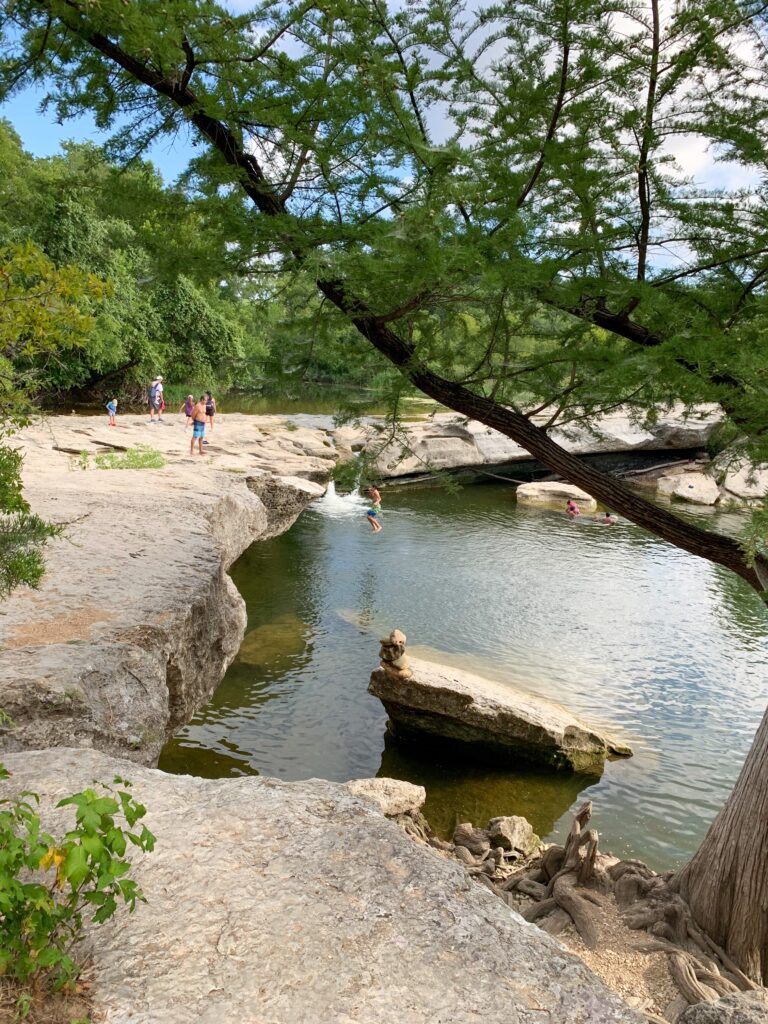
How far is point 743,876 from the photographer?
16.2 ft

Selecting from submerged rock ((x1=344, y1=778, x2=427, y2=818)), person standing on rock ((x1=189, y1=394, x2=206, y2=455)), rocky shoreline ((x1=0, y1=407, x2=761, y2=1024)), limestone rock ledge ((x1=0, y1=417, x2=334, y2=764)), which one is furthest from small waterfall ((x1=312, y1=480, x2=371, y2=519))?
rocky shoreline ((x1=0, y1=407, x2=761, y2=1024))

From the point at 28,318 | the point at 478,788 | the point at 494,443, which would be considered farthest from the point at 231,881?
the point at 494,443

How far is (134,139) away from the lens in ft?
14.7

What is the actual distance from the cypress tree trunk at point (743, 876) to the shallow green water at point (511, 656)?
203 centimetres

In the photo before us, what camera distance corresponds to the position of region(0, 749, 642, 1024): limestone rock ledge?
2.19 m

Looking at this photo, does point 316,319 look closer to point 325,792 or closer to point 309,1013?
point 325,792

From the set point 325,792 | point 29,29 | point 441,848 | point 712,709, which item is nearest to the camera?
point 325,792

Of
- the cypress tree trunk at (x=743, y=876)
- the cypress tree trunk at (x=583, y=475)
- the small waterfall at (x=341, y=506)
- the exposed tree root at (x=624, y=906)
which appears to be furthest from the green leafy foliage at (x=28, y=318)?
the small waterfall at (x=341, y=506)

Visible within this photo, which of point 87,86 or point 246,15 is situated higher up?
point 246,15

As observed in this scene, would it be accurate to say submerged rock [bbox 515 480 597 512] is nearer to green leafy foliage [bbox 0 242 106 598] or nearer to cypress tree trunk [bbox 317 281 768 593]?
cypress tree trunk [bbox 317 281 768 593]

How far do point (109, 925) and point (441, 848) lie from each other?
4.79 meters

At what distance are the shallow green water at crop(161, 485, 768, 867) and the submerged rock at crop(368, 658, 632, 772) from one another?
10.0 inches

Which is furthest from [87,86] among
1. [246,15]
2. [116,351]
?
[116,351]

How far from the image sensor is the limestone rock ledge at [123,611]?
4.23m
